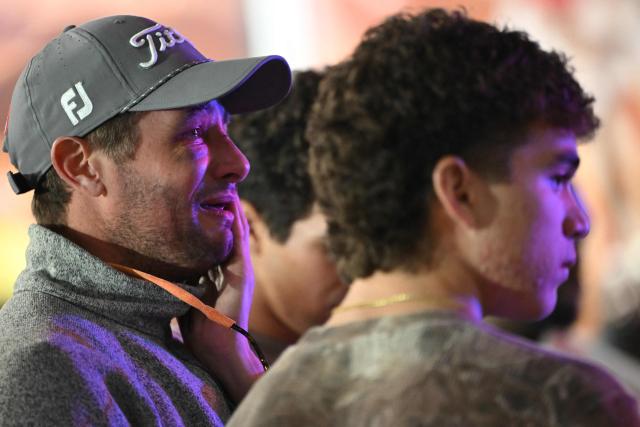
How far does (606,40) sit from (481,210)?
3378 millimetres

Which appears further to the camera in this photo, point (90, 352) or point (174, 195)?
point (174, 195)

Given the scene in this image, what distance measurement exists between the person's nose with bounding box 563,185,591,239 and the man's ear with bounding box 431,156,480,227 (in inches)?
5.3

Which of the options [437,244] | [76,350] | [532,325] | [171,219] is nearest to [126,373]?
[76,350]

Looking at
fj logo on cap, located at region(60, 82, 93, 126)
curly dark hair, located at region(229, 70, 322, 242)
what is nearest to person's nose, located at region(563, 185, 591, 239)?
fj logo on cap, located at region(60, 82, 93, 126)

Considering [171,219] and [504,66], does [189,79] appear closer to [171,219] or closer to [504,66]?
[171,219]

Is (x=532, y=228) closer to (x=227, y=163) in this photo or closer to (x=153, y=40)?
(x=227, y=163)

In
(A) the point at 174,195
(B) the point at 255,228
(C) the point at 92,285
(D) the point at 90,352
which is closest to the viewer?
(D) the point at 90,352

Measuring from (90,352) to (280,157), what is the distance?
93cm

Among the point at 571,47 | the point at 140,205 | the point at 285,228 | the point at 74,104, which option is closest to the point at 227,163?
the point at 140,205

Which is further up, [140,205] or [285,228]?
[140,205]

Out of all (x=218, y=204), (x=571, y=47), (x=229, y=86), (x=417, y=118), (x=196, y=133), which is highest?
(x=417, y=118)

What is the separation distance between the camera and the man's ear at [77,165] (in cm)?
201

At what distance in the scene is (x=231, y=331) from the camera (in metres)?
2.03

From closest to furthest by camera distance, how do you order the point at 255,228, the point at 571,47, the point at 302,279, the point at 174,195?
the point at 174,195, the point at 302,279, the point at 255,228, the point at 571,47
